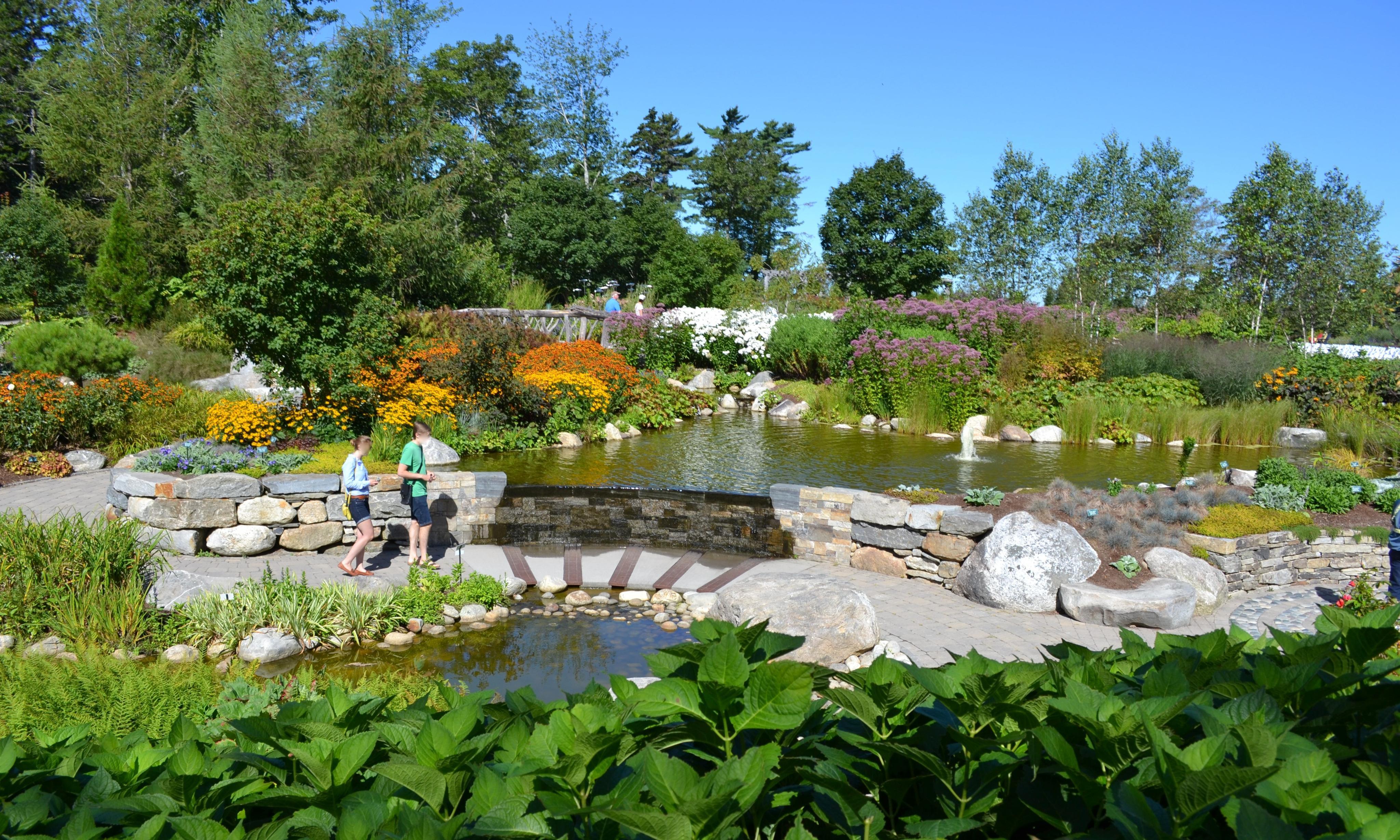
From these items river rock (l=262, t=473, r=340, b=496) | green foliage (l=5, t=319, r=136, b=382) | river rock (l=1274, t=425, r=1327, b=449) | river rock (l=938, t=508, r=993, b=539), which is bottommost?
river rock (l=262, t=473, r=340, b=496)

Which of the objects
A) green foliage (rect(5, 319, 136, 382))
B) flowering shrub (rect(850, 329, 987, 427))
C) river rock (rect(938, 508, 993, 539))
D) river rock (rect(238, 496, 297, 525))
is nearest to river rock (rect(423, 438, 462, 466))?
river rock (rect(238, 496, 297, 525))

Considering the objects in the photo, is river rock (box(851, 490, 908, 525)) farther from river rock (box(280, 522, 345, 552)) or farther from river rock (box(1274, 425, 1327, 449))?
river rock (box(1274, 425, 1327, 449))

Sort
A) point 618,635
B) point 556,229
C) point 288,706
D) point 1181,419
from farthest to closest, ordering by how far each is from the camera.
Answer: point 556,229 < point 1181,419 < point 618,635 < point 288,706

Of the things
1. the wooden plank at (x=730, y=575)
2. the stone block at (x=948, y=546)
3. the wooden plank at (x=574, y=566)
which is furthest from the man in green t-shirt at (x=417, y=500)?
the stone block at (x=948, y=546)

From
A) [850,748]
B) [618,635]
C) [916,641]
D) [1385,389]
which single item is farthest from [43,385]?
[1385,389]

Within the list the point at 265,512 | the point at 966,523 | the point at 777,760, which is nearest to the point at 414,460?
the point at 265,512

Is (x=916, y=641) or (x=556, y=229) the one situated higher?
(x=556, y=229)

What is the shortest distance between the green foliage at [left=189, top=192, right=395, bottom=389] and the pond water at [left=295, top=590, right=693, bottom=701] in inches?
185

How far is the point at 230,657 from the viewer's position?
595 centimetres

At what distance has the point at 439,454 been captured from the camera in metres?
11.6

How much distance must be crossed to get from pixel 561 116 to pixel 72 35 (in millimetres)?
18245

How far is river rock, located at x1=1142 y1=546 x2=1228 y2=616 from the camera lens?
6.90 meters

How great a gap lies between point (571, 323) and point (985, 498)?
14184mm

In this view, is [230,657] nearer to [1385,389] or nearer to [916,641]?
[916,641]
